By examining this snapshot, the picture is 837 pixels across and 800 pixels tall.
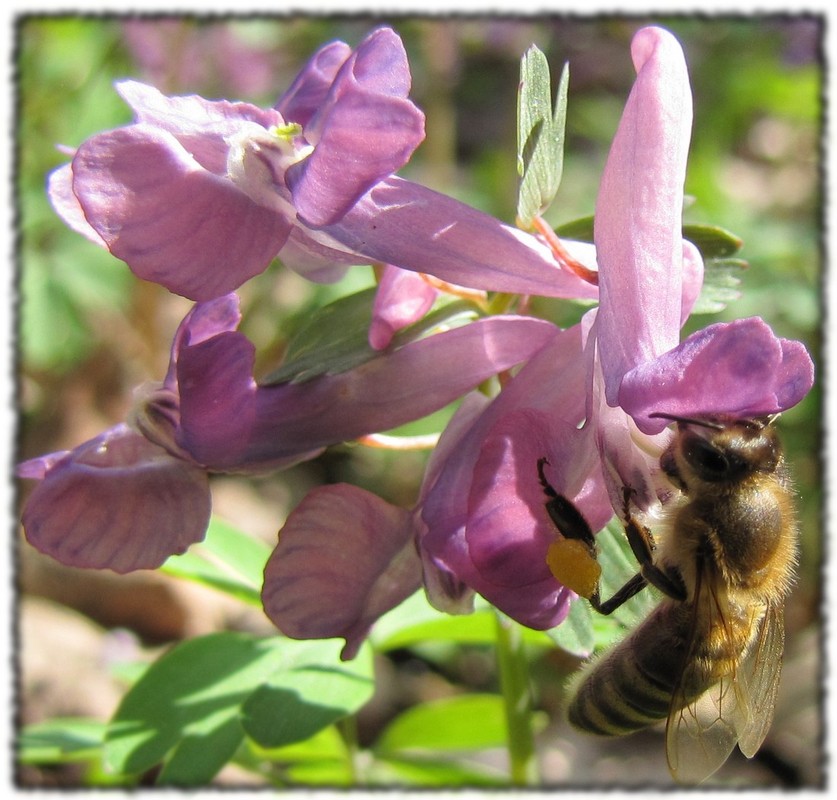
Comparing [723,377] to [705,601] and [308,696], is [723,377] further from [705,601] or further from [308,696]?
[308,696]

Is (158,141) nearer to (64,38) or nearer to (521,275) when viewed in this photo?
(521,275)

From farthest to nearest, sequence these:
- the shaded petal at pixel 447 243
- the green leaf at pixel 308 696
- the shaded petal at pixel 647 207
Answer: the green leaf at pixel 308 696 → the shaded petal at pixel 447 243 → the shaded petal at pixel 647 207

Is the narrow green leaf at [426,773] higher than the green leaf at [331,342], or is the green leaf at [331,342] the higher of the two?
the green leaf at [331,342]

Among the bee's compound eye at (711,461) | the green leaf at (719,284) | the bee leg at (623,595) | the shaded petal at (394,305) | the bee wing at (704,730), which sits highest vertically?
the shaded petal at (394,305)

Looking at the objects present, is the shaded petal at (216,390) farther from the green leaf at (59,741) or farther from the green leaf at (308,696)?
the green leaf at (59,741)

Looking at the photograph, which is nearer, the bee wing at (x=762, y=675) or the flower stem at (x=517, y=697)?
the bee wing at (x=762, y=675)

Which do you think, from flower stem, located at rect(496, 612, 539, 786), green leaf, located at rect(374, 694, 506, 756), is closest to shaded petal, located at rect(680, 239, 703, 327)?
flower stem, located at rect(496, 612, 539, 786)

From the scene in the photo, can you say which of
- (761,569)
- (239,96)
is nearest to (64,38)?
(239,96)

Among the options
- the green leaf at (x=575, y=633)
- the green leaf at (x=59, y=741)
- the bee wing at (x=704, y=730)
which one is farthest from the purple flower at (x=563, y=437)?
the green leaf at (x=59, y=741)
